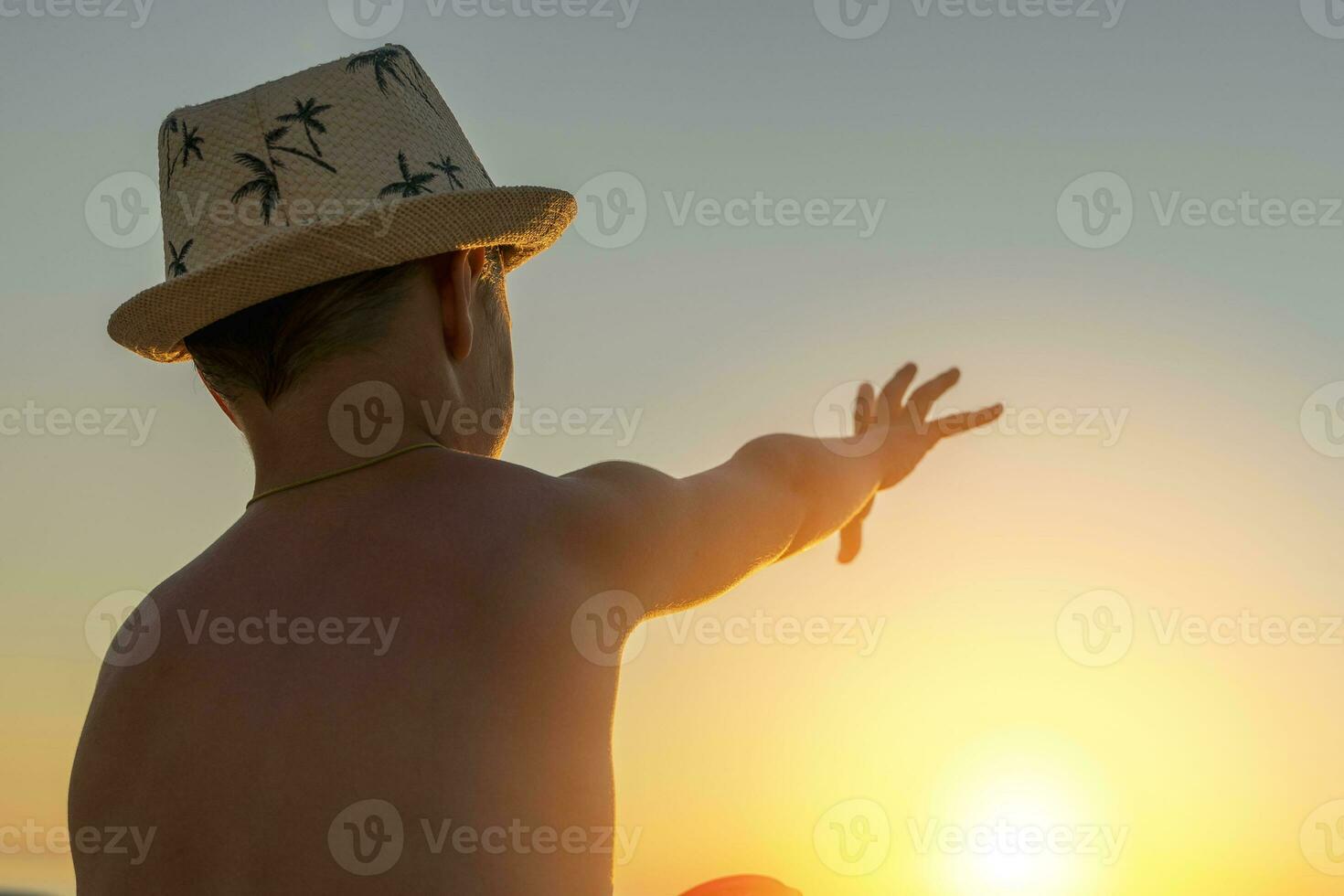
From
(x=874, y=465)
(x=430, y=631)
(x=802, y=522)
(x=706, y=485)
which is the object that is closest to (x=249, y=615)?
(x=430, y=631)

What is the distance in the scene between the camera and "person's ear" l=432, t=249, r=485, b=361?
235 cm

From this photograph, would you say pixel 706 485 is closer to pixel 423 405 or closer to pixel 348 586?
pixel 423 405

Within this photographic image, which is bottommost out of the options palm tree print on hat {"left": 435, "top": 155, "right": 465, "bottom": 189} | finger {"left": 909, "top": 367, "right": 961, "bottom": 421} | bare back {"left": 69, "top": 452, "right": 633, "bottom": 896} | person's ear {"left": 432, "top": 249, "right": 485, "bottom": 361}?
bare back {"left": 69, "top": 452, "right": 633, "bottom": 896}

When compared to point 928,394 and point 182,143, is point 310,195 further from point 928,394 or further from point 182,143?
point 928,394

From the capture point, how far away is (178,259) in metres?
2.47

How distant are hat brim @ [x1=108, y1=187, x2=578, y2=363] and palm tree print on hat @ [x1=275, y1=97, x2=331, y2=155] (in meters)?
0.23

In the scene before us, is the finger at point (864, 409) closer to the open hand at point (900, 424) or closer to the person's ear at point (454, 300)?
the open hand at point (900, 424)

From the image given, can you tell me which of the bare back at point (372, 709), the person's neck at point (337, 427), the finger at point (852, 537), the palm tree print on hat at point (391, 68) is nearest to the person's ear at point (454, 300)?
the person's neck at point (337, 427)

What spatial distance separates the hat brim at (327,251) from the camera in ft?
7.35

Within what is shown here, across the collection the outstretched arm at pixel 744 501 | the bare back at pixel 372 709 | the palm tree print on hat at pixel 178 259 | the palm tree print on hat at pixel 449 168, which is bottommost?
the bare back at pixel 372 709

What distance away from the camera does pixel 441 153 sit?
2480 millimetres

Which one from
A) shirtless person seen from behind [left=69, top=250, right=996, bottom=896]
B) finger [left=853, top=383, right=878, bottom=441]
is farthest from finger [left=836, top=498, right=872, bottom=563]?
shirtless person seen from behind [left=69, top=250, right=996, bottom=896]

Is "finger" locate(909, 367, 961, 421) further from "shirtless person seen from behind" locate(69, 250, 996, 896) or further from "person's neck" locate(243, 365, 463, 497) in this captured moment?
"person's neck" locate(243, 365, 463, 497)

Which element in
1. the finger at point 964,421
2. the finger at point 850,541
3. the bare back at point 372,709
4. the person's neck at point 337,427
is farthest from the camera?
the finger at point 964,421
